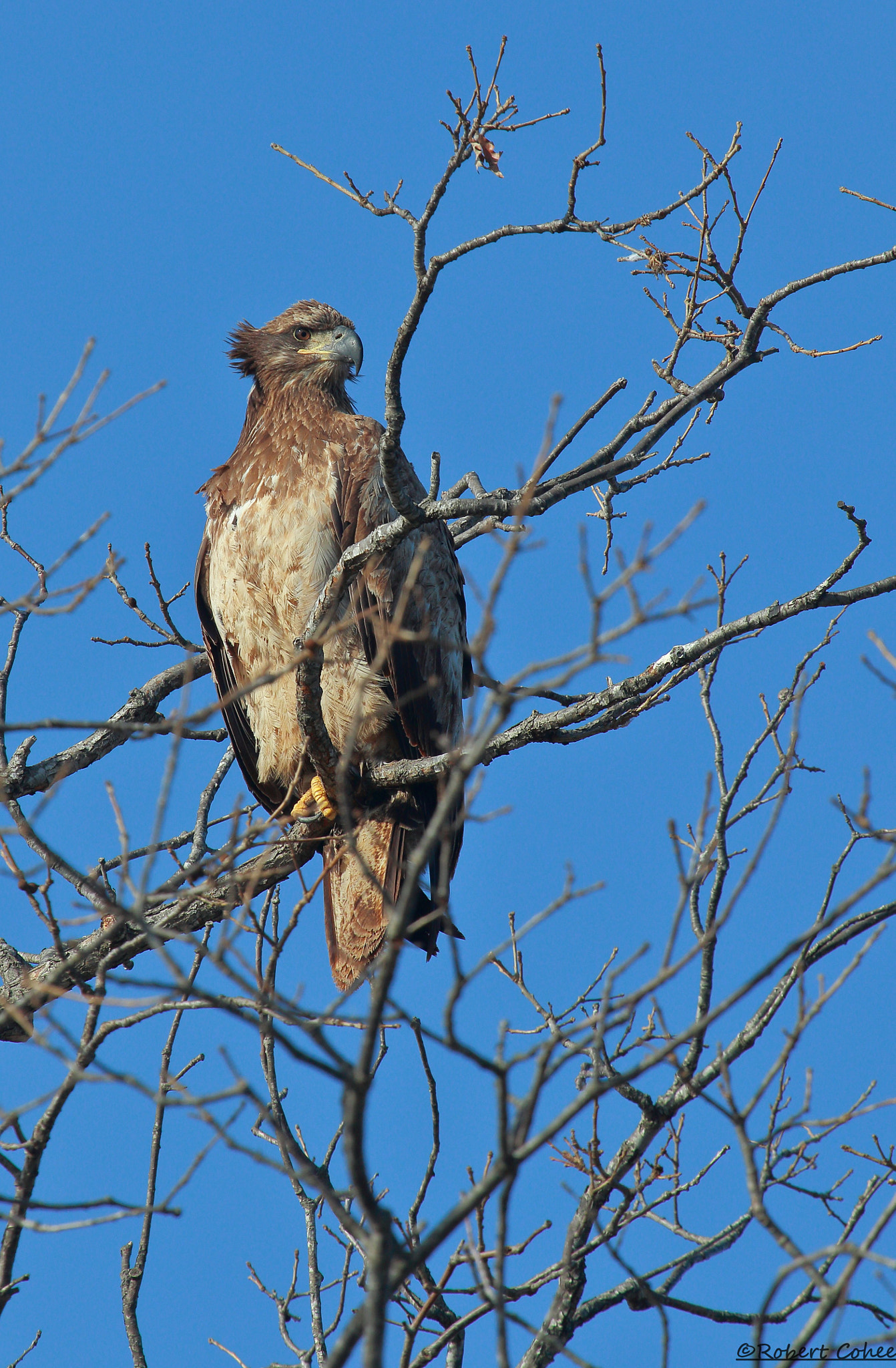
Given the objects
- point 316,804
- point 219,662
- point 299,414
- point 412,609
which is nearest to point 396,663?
point 412,609

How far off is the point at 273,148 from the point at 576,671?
106 inches

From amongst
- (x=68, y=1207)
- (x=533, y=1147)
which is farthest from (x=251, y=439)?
(x=533, y=1147)

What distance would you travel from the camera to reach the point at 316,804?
5.15 metres

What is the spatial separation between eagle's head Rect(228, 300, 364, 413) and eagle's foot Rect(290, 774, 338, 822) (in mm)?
2000

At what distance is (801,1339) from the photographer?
7.95 ft

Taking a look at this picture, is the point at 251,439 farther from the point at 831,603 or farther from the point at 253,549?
the point at 831,603

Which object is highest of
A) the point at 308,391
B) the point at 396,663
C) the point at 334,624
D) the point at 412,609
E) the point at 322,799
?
the point at 308,391

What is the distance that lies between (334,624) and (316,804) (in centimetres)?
75

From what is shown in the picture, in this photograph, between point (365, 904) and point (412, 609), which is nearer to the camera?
point (365, 904)

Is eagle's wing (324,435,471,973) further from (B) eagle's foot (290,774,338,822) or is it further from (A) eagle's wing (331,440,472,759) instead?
(B) eagle's foot (290,774,338,822)

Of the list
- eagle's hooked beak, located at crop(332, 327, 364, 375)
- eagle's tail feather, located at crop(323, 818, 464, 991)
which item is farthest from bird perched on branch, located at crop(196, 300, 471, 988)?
eagle's hooked beak, located at crop(332, 327, 364, 375)

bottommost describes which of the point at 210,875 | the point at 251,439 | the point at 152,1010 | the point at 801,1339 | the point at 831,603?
the point at 801,1339

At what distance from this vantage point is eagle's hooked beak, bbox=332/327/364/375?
6.11 m

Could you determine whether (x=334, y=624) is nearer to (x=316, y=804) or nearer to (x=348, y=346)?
(x=316, y=804)
